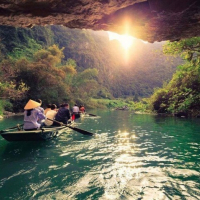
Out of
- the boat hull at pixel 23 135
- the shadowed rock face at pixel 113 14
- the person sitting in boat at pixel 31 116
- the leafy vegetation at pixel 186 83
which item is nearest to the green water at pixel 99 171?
the boat hull at pixel 23 135

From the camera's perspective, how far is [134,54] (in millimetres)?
130375

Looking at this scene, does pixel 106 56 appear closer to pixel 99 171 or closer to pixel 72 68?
A: pixel 72 68

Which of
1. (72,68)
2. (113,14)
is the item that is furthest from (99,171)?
(72,68)

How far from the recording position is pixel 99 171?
16.5 feet

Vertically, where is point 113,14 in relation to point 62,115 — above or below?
above

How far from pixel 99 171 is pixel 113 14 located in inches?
154

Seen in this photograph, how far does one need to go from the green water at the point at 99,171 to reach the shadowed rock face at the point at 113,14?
369 cm

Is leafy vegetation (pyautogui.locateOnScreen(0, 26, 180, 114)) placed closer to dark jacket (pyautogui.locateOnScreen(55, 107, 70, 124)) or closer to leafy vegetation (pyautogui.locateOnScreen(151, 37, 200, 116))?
leafy vegetation (pyautogui.locateOnScreen(151, 37, 200, 116))

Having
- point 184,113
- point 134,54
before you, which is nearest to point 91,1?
point 184,113

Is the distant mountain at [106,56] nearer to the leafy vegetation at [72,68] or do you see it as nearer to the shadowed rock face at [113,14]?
the leafy vegetation at [72,68]

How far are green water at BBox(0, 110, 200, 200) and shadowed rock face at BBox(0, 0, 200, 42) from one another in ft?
12.1

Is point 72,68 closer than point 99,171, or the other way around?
point 99,171

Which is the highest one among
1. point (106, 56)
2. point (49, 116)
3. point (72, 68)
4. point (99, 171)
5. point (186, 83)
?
point (106, 56)

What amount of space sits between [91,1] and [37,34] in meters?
52.3
